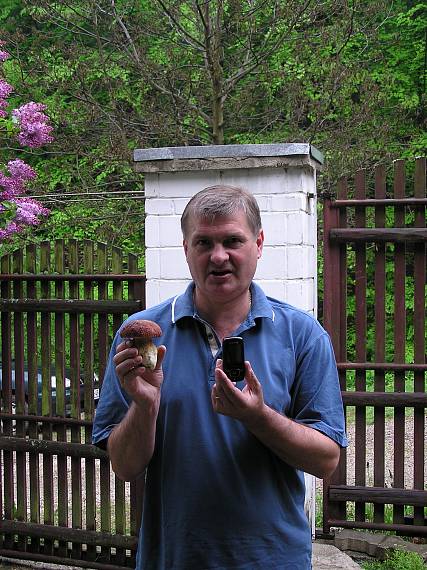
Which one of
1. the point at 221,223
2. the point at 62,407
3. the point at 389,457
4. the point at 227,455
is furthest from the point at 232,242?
the point at 389,457

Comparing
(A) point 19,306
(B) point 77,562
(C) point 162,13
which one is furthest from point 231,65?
(B) point 77,562

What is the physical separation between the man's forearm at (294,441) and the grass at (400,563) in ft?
7.90

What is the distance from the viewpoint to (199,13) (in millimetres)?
9289

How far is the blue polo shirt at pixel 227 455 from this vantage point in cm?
182

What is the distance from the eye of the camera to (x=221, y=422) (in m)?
1.85

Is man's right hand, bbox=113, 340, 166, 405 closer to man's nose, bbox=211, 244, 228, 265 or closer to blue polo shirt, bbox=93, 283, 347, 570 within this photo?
blue polo shirt, bbox=93, 283, 347, 570

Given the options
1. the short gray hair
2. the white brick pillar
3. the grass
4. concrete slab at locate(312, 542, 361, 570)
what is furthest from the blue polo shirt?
the grass

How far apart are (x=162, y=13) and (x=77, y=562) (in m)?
8.15

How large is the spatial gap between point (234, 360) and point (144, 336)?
0.26 m

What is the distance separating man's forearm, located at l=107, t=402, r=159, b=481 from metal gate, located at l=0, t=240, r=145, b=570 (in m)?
2.34

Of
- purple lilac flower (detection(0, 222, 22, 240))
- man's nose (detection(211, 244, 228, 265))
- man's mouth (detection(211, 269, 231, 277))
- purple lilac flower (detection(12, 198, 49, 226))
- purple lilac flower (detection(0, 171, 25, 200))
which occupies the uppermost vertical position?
purple lilac flower (detection(0, 171, 25, 200))

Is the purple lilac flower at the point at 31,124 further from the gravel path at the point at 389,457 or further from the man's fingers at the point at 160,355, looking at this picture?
the gravel path at the point at 389,457

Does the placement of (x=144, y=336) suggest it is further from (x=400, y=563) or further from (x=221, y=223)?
(x=400, y=563)

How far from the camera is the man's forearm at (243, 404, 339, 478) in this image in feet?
5.61
